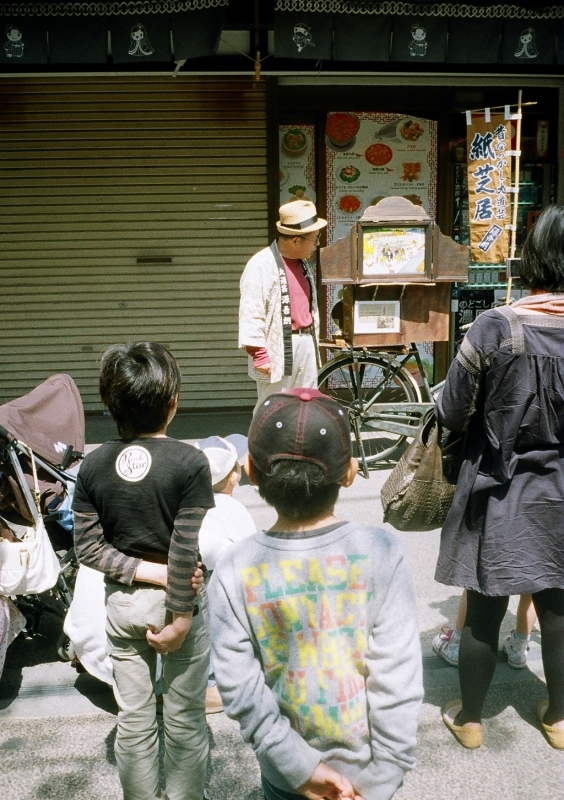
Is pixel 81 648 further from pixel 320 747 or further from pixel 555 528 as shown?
pixel 555 528

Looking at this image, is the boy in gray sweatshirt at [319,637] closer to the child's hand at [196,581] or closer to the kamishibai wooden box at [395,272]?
the child's hand at [196,581]

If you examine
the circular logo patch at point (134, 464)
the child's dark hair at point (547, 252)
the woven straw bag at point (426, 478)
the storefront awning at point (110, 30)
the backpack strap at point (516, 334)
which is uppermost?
the storefront awning at point (110, 30)

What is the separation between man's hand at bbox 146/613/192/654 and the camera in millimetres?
2330

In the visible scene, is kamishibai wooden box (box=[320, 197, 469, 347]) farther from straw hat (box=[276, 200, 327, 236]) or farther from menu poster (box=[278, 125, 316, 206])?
menu poster (box=[278, 125, 316, 206])

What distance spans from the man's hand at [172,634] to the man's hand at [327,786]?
666 millimetres

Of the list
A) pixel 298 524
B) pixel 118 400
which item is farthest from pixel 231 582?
pixel 118 400

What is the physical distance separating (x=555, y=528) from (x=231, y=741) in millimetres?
1579

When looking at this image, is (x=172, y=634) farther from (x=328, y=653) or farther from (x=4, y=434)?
(x=4, y=434)

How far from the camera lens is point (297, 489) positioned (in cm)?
181

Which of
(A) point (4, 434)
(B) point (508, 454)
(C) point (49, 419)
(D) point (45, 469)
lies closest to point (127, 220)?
(C) point (49, 419)

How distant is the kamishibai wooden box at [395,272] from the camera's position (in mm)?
5926

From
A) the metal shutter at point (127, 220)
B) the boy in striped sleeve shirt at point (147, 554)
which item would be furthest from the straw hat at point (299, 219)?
the boy in striped sleeve shirt at point (147, 554)

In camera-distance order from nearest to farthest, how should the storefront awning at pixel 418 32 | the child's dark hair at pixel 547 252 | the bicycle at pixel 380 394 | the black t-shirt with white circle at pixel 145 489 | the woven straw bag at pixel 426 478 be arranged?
the black t-shirt with white circle at pixel 145 489 < the child's dark hair at pixel 547 252 < the woven straw bag at pixel 426 478 < the storefront awning at pixel 418 32 < the bicycle at pixel 380 394

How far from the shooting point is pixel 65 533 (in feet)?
11.9
